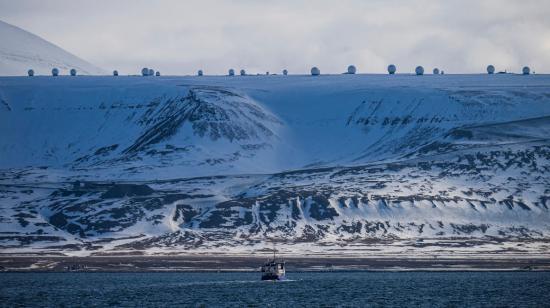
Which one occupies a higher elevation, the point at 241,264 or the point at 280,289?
the point at 280,289

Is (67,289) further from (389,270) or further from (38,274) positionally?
(389,270)

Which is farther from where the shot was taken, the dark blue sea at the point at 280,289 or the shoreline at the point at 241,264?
the shoreline at the point at 241,264

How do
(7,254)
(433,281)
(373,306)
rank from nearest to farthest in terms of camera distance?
(373,306)
(433,281)
(7,254)

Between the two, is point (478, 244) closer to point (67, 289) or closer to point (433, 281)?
point (433, 281)

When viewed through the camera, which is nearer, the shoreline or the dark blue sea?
the dark blue sea

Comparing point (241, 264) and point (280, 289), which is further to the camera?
point (241, 264)

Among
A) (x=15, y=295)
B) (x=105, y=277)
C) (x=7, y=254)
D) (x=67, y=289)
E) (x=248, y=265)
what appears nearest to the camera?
(x=15, y=295)

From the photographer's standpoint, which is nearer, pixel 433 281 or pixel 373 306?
pixel 373 306

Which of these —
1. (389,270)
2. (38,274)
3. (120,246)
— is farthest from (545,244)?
(38,274)
